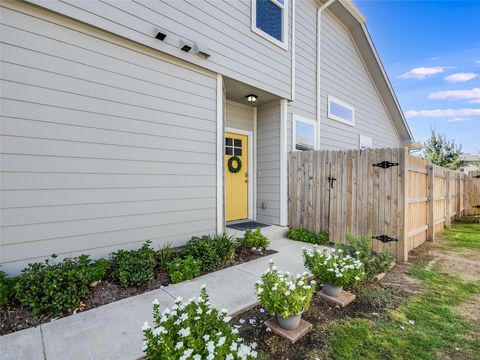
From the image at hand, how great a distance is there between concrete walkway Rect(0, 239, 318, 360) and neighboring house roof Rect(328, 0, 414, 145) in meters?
8.01

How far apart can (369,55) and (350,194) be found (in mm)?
6536

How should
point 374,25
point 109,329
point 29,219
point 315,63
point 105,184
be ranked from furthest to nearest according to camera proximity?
point 374,25, point 315,63, point 105,184, point 29,219, point 109,329

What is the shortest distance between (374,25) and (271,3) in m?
5.23

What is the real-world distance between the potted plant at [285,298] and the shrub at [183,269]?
1.30 m

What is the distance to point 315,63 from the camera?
6375mm

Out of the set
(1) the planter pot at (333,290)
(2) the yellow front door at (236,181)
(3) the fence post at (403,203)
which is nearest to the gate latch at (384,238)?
(3) the fence post at (403,203)

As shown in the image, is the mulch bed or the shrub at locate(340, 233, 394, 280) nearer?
the mulch bed

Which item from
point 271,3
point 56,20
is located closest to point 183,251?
point 56,20

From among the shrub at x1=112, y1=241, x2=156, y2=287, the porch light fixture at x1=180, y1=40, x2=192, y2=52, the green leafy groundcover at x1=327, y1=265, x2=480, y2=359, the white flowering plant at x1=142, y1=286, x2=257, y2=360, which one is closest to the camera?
the white flowering plant at x1=142, y1=286, x2=257, y2=360

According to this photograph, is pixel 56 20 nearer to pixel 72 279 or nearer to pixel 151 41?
pixel 151 41

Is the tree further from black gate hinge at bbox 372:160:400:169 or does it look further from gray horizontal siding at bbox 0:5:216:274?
gray horizontal siding at bbox 0:5:216:274

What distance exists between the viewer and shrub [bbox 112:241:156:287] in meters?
2.82

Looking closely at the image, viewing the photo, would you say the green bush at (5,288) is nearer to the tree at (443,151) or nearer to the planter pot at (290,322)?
the planter pot at (290,322)

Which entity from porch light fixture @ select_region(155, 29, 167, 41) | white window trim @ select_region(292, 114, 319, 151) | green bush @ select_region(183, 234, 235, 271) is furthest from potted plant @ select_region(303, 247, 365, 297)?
porch light fixture @ select_region(155, 29, 167, 41)
